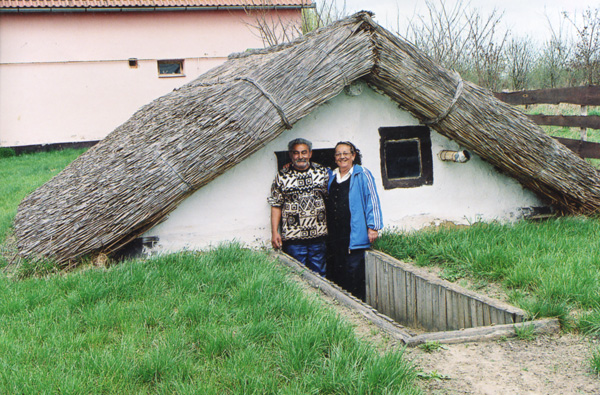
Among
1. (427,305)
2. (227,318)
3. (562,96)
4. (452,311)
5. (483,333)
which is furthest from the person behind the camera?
(562,96)

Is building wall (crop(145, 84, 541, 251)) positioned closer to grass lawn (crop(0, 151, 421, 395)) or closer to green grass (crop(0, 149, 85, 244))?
grass lawn (crop(0, 151, 421, 395))

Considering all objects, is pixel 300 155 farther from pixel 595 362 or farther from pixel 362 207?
pixel 595 362

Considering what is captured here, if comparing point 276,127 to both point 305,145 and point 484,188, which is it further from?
point 484,188

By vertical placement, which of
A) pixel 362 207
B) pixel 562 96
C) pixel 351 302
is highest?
pixel 562 96

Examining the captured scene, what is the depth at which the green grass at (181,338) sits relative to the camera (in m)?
2.94

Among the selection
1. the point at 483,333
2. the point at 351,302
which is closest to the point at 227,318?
the point at 351,302

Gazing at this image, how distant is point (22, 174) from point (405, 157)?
1062 centimetres

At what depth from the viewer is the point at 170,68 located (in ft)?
61.1

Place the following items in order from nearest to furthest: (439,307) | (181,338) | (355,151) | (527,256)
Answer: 1. (181,338)
2. (439,307)
3. (527,256)
4. (355,151)

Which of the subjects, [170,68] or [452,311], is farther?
[170,68]

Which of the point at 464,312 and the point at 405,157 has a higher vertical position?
the point at 405,157

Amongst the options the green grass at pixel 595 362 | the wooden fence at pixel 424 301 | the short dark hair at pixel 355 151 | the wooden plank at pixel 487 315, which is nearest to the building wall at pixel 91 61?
the short dark hair at pixel 355 151

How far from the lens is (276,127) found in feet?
17.7

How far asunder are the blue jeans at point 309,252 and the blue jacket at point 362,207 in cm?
38
